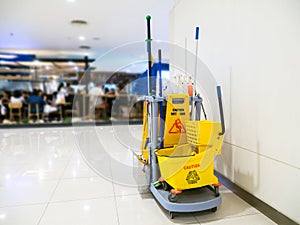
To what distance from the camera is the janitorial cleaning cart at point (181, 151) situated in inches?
62.7

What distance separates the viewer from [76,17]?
15.5ft

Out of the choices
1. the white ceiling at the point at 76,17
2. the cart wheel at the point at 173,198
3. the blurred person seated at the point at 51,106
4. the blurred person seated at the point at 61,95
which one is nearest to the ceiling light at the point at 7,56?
the white ceiling at the point at 76,17

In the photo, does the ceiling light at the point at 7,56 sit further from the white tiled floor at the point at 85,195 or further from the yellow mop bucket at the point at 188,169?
the yellow mop bucket at the point at 188,169

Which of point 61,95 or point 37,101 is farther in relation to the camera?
point 61,95

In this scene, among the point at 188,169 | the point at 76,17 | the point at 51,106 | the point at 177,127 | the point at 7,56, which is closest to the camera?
the point at 188,169

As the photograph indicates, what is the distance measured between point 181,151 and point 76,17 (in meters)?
4.19

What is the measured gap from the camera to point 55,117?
789 centimetres

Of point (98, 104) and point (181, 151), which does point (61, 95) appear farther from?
point (181, 151)

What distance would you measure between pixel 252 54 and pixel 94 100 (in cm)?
703

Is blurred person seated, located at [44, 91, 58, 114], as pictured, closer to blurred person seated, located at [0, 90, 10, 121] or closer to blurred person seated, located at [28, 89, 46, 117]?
blurred person seated, located at [28, 89, 46, 117]

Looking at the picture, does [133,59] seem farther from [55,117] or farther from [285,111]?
[55,117]

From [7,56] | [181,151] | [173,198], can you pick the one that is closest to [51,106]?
[7,56]

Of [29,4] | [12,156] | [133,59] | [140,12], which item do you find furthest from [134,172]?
[29,4]

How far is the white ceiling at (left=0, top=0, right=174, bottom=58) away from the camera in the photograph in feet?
13.5
